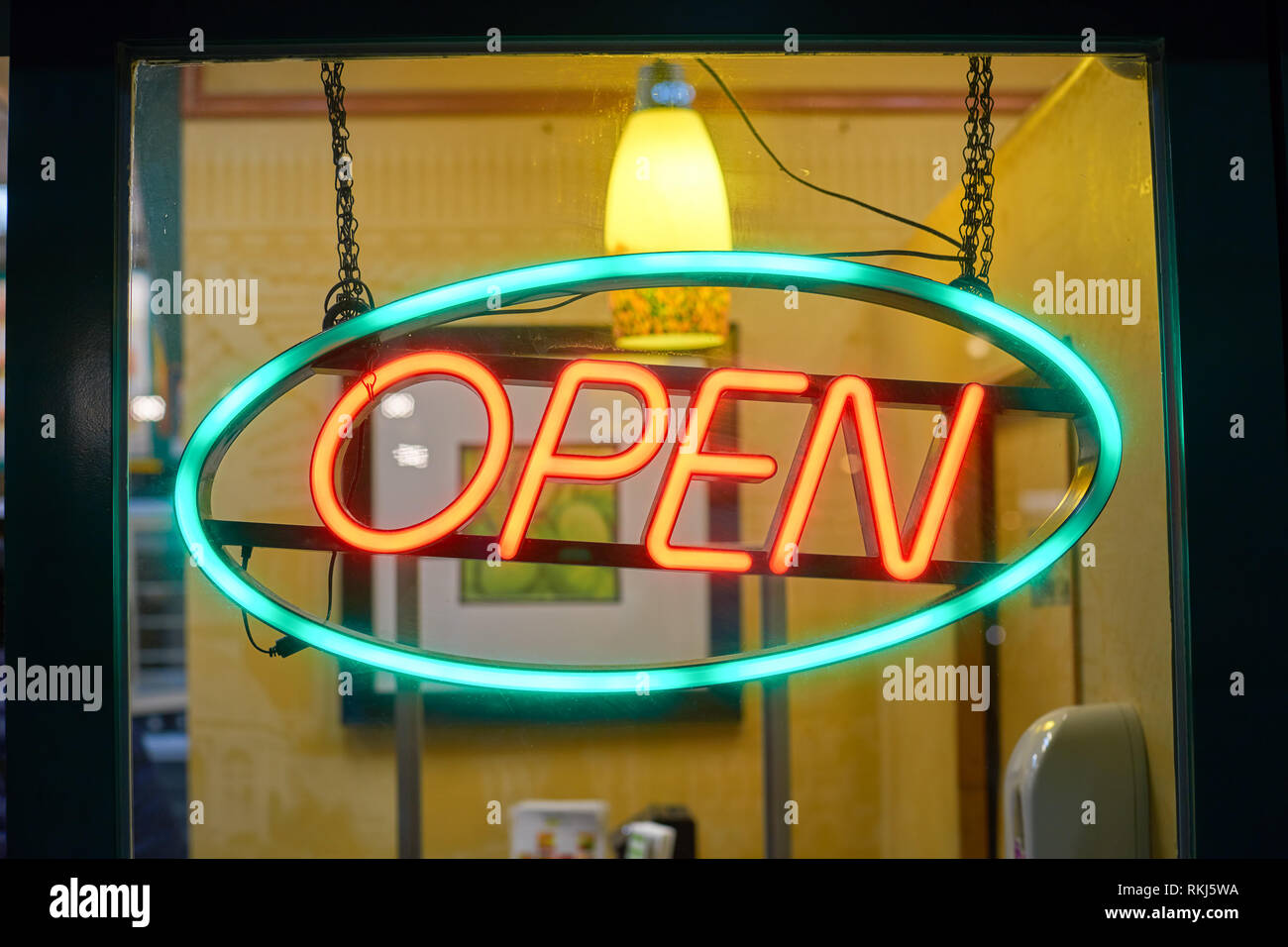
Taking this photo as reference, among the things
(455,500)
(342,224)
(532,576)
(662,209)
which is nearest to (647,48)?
(662,209)

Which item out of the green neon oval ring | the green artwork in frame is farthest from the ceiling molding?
the green artwork in frame

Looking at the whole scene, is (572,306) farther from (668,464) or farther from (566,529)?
(566,529)

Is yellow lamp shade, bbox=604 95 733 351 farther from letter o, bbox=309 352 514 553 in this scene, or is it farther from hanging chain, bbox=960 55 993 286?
hanging chain, bbox=960 55 993 286

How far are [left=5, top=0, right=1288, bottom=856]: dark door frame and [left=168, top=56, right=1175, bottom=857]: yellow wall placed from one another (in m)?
0.11

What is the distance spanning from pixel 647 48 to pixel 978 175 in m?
0.75

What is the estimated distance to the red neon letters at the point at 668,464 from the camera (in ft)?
5.59

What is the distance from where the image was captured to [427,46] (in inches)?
66.6

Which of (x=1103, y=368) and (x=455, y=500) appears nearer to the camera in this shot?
(x=455, y=500)

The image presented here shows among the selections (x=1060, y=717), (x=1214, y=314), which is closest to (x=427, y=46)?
(x=1214, y=314)

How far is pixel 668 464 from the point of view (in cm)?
176

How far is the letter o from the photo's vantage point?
5.57ft

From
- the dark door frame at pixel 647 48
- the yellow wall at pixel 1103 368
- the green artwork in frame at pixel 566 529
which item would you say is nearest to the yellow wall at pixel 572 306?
the yellow wall at pixel 1103 368

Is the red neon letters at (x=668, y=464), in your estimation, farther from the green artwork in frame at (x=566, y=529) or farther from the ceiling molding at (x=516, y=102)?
the green artwork in frame at (x=566, y=529)
